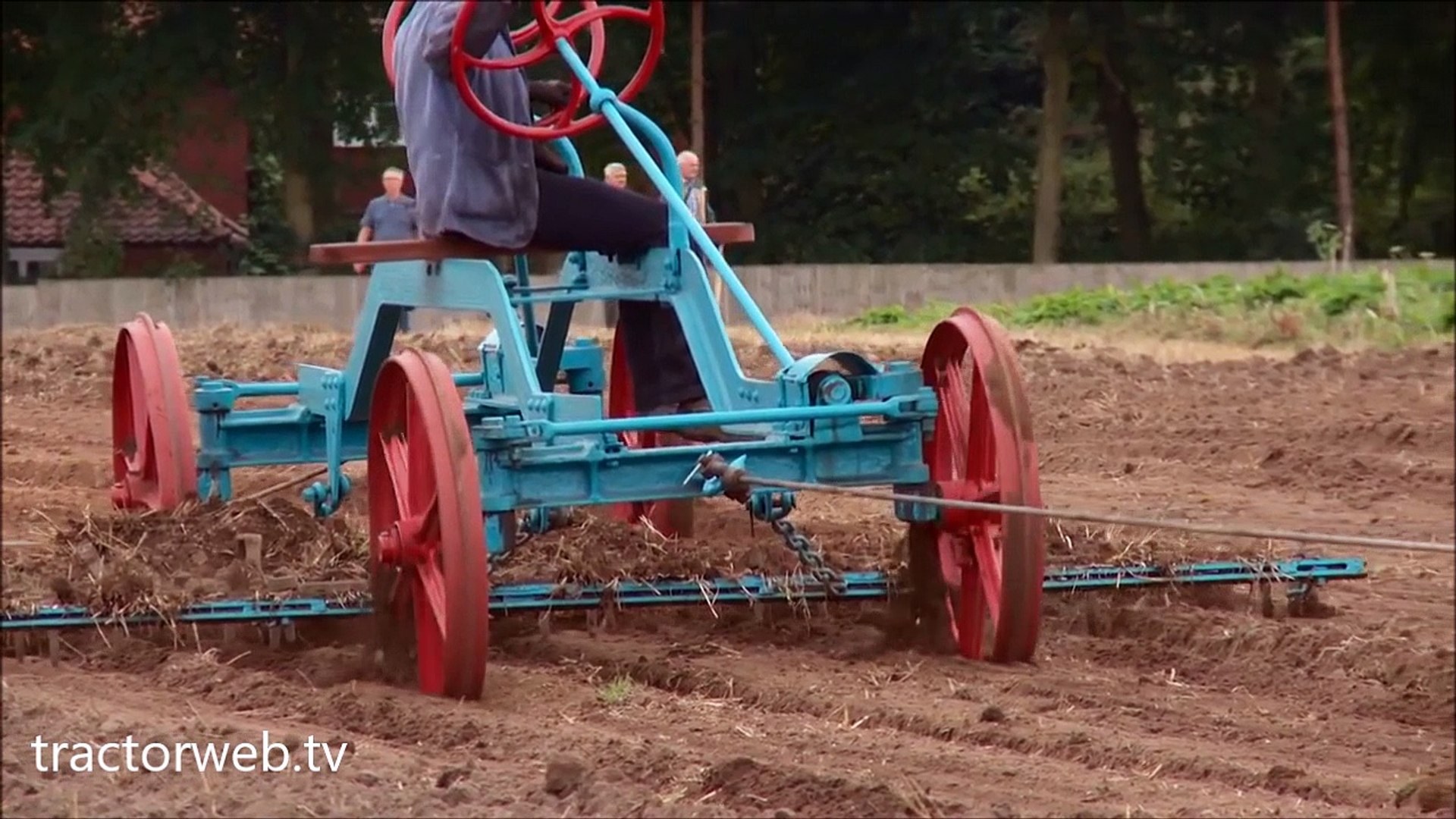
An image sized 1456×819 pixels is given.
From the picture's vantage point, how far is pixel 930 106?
116 ft

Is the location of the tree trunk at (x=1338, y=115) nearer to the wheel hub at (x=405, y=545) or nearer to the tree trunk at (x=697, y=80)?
the tree trunk at (x=697, y=80)

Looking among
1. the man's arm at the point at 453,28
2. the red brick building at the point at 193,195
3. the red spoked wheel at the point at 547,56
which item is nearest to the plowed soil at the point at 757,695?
the red spoked wheel at the point at 547,56

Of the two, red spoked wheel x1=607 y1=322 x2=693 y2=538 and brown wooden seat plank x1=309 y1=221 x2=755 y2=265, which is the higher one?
brown wooden seat plank x1=309 y1=221 x2=755 y2=265

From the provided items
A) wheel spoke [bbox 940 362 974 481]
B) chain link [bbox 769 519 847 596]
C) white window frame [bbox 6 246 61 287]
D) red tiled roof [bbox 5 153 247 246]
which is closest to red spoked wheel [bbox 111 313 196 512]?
chain link [bbox 769 519 847 596]

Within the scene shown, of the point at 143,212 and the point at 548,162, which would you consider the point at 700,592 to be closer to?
the point at 548,162

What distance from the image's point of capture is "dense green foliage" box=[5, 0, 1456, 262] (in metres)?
33.4

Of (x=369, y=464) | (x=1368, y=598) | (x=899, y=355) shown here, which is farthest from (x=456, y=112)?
(x=899, y=355)

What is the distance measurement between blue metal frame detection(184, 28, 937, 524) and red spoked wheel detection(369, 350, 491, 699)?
7.2 inches

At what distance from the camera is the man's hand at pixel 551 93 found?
8.20 m

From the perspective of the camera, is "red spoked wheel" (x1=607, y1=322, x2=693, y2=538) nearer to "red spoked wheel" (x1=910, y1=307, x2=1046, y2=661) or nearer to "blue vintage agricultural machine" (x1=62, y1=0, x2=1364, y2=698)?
"blue vintage agricultural machine" (x1=62, y1=0, x2=1364, y2=698)

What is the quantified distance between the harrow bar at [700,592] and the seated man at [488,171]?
0.53 metres

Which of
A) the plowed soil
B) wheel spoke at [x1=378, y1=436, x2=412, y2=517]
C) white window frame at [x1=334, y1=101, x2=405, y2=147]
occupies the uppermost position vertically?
white window frame at [x1=334, y1=101, x2=405, y2=147]

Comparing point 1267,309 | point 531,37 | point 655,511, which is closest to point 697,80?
point 1267,309

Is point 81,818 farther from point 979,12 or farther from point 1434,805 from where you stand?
point 979,12
